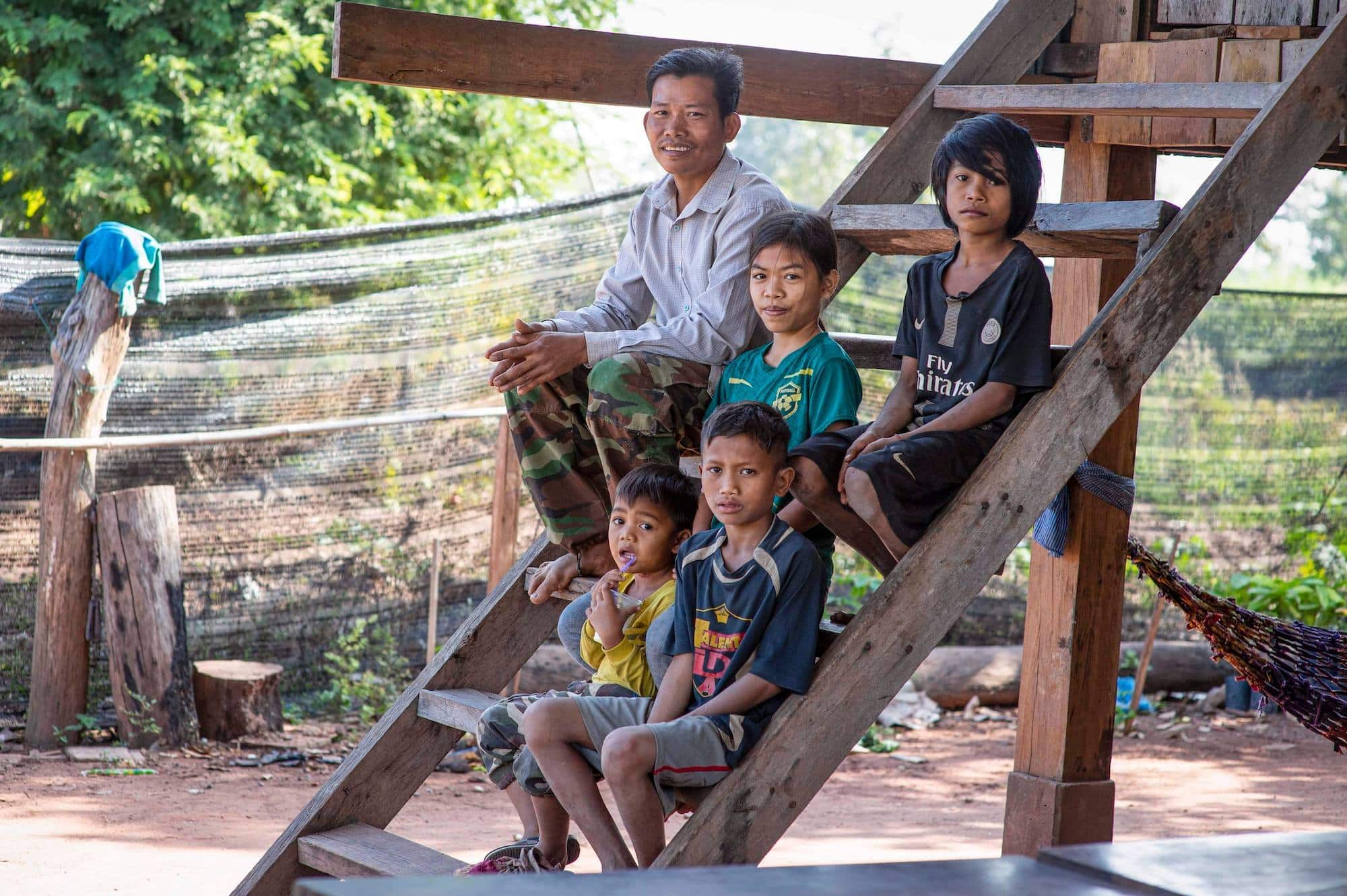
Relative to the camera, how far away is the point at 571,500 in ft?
9.59

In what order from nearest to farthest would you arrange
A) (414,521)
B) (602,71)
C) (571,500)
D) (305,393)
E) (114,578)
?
1. (571,500)
2. (602,71)
3. (114,578)
4. (305,393)
5. (414,521)

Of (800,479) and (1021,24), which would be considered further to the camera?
(1021,24)

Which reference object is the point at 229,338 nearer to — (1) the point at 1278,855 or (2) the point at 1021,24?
(2) the point at 1021,24

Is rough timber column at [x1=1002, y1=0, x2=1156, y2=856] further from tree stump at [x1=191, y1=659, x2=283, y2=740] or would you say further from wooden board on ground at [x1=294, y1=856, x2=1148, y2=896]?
tree stump at [x1=191, y1=659, x2=283, y2=740]

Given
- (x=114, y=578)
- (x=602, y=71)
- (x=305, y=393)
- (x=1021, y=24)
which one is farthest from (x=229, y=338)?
(x=1021, y=24)

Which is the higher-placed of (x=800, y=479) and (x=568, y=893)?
(x=800, y=479)

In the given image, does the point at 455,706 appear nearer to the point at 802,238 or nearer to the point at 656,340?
the point at 656,340

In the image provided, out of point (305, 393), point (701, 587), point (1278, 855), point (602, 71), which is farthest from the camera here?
point (305, 393)

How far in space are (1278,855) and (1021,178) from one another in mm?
1652

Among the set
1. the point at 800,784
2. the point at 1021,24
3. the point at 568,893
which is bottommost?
the point at 800,784

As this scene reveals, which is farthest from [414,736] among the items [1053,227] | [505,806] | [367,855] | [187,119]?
[187,119]

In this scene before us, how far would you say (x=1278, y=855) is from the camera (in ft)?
3.83

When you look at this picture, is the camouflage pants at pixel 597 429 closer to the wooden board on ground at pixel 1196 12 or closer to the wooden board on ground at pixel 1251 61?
the wooden board on ground at pixel 1251 61

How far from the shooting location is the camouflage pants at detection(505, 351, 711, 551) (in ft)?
8.86
